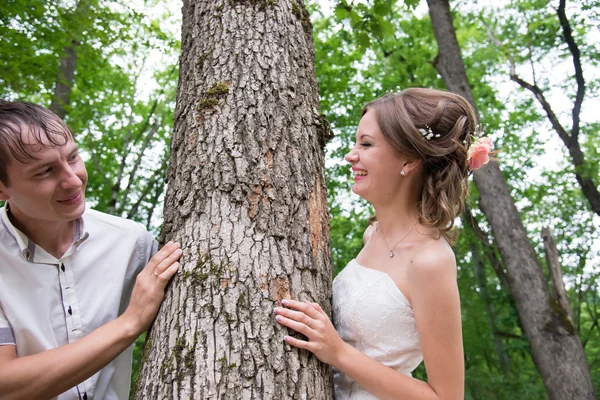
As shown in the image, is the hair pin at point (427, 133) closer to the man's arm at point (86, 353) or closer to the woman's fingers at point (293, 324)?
the woman's fingers at point (293, 324)

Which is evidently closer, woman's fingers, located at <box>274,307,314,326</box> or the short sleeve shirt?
woman's fingers, located at <box>274,307,314,326</box>

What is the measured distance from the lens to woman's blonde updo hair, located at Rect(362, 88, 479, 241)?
98.8 inches

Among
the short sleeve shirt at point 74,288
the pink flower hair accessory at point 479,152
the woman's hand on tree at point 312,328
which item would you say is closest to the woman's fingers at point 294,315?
the woman's hand on tree at point 312,328

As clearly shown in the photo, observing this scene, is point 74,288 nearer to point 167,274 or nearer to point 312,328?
point 167,274

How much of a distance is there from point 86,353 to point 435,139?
6.27 ft

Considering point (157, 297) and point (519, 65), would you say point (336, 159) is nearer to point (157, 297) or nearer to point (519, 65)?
point (519, 65)

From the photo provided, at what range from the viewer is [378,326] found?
2.38 meters

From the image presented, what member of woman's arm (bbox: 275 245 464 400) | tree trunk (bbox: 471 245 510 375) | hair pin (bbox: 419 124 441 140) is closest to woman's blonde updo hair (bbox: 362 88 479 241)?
hair pin (bbox: 419 124 441 140)

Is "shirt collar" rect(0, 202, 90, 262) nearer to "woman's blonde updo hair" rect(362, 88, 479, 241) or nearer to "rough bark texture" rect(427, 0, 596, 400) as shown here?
"woman's blonde updo hair" rect(362, 88, 479, 241)

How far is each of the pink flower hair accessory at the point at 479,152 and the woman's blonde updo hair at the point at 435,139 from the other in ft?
0.12

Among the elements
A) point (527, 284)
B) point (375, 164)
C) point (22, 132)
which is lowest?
point (527, 284)

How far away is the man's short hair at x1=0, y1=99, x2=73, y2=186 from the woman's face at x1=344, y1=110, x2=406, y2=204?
1.37 meters

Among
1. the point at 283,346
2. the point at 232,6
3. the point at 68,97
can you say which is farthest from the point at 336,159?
the point at 283,346

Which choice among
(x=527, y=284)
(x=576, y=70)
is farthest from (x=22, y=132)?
(x=576, y=70)
